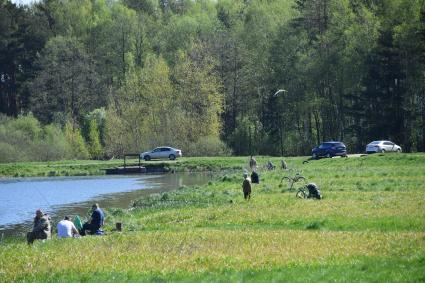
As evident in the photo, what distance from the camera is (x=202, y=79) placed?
100812mm

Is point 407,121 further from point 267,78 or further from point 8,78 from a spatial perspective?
point 8,78

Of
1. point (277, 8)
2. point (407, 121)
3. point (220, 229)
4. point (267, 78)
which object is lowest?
point (220, 229)

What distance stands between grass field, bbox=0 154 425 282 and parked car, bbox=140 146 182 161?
1980 inches

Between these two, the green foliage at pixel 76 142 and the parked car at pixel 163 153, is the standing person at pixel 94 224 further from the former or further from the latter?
the green foliage at pixel 76 142

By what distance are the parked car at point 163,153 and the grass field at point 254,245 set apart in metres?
50.3

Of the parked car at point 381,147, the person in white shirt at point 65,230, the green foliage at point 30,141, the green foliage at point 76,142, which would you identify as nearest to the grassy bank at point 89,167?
the green foliage at point 30,141

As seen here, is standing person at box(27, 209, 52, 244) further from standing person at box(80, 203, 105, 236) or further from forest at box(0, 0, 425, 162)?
forest at box(0, 0, 425, 162)

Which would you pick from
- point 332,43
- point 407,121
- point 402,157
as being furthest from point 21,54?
point 402,157

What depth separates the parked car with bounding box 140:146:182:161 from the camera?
297 ft

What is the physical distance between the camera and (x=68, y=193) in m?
59.7

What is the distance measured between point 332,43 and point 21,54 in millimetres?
49767

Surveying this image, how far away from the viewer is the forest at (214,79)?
8288 cm

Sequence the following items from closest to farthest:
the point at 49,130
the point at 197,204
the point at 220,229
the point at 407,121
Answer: the point at 220,229 < the point at 197,204 < the point at 407,121 < the point at 49,130

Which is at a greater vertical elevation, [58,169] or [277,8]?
[277,8]
